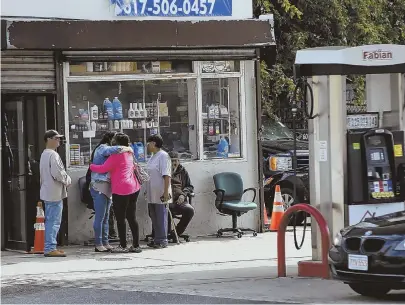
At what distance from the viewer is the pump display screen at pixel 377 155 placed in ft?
39.5

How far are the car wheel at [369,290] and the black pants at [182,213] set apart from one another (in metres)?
5.44

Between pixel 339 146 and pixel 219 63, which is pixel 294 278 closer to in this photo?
pixel 339 146

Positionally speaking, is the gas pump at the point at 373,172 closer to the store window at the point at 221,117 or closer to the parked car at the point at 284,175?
the store window at the point at 221,117

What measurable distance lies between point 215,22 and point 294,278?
5.58m

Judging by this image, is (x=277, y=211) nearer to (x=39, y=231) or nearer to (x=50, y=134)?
(x=39, y=231)

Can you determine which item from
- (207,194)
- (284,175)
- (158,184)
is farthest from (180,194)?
(284,175)

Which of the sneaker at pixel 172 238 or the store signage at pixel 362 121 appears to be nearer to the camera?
the store signage at pixel 362 121

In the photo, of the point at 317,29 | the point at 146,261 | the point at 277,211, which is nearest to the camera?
the point at 146,261

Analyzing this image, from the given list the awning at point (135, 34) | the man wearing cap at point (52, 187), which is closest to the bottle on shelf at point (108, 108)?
the awning at point (135, 34)

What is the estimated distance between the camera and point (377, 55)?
11.8m

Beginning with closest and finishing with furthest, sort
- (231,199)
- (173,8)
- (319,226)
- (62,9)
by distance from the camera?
(319,226)
(62,9)
(173,8)
(231,199)

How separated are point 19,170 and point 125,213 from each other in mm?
1812

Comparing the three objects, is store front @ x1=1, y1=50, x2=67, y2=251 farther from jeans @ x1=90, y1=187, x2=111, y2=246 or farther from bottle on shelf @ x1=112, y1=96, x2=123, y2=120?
bottle on shelf @ x1=112, y1=96, x2=123, y2=120

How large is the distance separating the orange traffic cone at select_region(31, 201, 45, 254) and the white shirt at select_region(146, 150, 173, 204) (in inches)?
62.8
